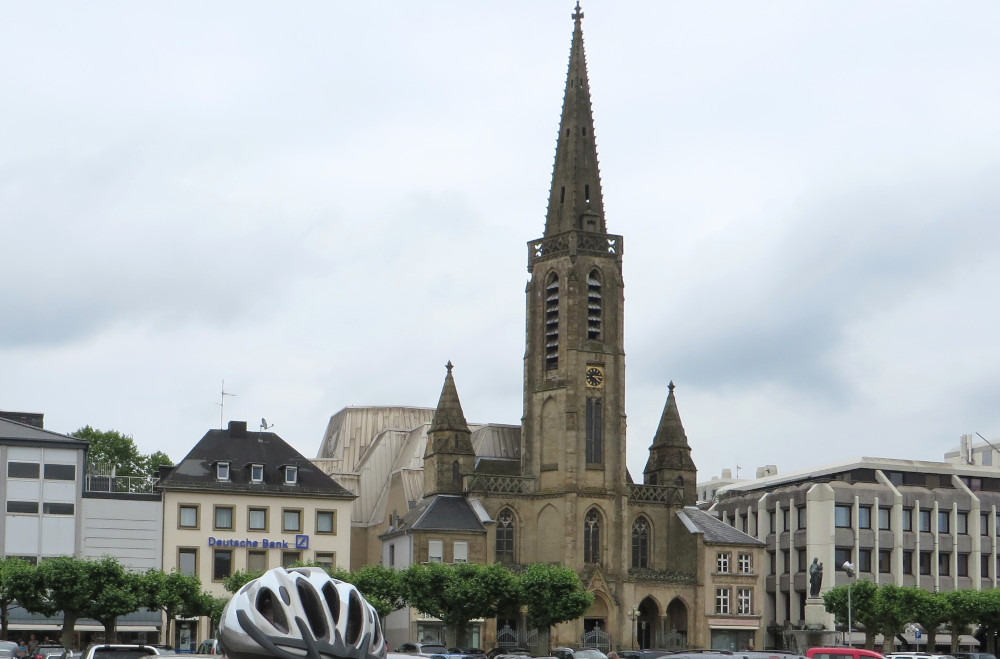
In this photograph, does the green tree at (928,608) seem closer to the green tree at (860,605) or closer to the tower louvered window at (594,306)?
the green tree at (860,605)

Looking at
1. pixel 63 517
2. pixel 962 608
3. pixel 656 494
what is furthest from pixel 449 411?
pixel 962 608

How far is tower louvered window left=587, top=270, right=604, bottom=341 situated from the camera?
11250 centimetres

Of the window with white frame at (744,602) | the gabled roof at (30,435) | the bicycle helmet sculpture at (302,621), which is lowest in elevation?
the window with white frame at (744,602)

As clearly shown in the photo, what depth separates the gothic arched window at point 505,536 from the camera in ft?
356

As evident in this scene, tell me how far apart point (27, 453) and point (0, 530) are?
15.9ft

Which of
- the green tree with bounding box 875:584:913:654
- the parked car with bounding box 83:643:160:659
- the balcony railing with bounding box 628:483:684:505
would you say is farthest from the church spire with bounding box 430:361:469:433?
the parked car with bounding box 83:643:160:659

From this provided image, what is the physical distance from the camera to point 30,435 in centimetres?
8994

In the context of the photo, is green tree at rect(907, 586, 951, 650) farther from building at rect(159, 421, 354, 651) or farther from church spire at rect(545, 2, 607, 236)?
church spire at rect(545, 2, 607, 236)

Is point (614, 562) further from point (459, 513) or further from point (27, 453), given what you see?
point (27, 453)

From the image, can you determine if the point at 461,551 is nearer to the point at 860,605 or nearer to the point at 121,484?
the point at 121,484

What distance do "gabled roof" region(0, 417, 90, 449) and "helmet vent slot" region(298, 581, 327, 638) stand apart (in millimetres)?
81894

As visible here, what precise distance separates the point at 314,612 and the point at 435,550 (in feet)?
308

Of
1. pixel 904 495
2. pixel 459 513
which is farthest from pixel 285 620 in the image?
pixel 904 495

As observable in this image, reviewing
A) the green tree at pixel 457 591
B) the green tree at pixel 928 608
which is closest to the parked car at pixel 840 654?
the green tree at pixel 457 591
